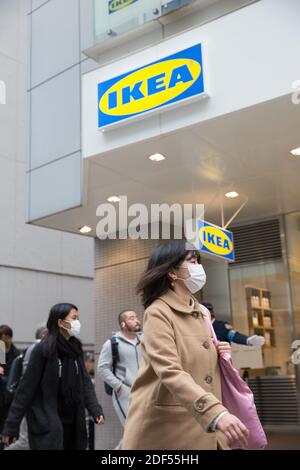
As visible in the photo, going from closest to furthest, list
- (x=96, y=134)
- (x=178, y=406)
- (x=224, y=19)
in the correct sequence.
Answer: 1. (x=178, y=406)
2. (x=224, y=19)
3. (x=96, y=134)

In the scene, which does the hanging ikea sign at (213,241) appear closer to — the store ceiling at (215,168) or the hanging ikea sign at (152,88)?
the store ceiling at (215,168)

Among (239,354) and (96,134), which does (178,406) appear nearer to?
(96,134)

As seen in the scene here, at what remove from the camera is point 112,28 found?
714 centimetres

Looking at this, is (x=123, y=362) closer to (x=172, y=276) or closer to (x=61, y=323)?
(x=61, y=323)

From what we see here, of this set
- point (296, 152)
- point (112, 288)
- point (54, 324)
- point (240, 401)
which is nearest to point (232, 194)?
point (296, 152)

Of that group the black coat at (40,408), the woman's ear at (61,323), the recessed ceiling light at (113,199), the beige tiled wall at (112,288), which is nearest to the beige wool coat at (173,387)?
the black coat at (40,408)

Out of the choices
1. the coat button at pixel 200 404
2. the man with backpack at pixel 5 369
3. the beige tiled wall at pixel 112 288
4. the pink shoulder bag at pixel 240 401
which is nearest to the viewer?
the coat button at pixel 200 404

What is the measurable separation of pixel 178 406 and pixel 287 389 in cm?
688

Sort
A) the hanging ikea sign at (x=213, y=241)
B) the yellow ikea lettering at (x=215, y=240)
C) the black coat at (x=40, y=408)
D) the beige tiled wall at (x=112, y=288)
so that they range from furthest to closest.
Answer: the beige tiled wall at (x=112, y=288)
the yellow ikea lettering at (x=215, y=240)
the hanging ikea sign at (x=213, y=241)
the black coat at (x=40, y=408)

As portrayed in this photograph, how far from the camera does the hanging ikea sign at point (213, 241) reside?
6.87 m

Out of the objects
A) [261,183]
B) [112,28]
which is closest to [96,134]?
[112,28]

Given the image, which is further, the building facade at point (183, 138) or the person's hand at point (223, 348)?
the building facade at point (183, 138)

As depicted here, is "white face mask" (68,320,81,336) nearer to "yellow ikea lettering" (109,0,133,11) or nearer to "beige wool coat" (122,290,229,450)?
"beige wool coat" (122,290,229,450)

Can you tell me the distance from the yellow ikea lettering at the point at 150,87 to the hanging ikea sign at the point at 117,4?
1.02 meters
